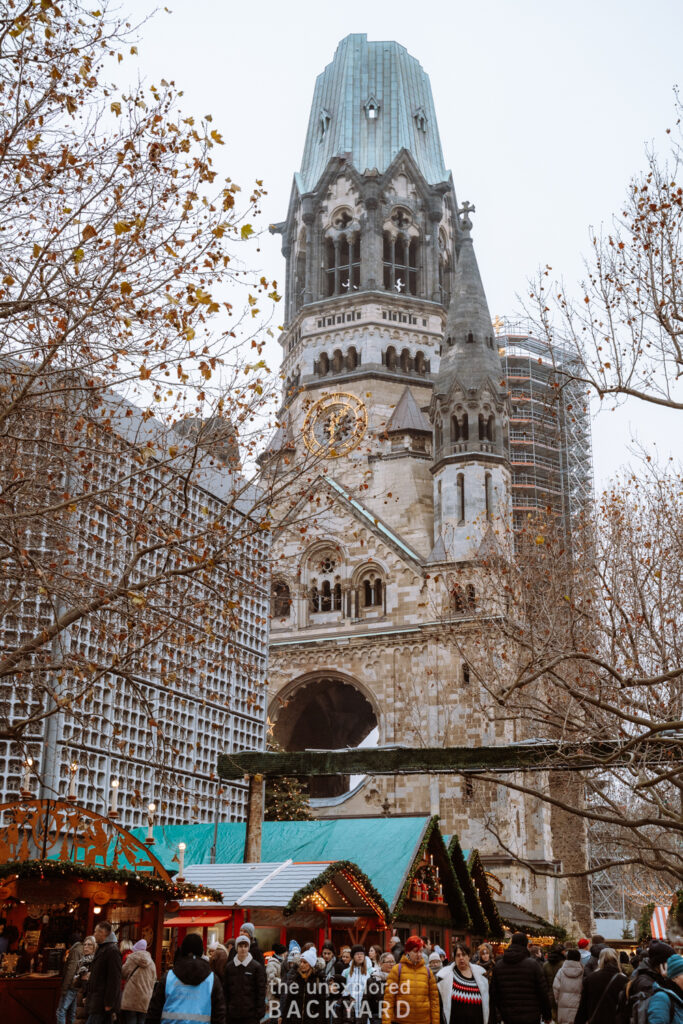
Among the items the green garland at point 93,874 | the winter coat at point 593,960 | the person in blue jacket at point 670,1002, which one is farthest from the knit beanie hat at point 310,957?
the person in blue jacket at point 670,1002

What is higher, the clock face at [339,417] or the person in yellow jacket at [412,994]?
the clock face at [339,417]

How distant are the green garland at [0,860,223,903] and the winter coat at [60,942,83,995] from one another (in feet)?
3.51

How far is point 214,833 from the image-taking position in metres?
24.9

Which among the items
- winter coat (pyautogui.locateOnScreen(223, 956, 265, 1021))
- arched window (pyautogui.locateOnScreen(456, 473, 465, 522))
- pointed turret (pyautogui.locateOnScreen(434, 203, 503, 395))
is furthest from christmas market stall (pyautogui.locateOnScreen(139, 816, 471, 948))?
pointed turret (pyautogui.locateOnScreen(434, 203, 503, 395))

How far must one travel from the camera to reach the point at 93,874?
15.9 m

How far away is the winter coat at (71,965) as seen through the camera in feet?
47.7

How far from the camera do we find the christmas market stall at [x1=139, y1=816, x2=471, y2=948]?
22.8 metres

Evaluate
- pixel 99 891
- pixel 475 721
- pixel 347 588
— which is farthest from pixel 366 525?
pixel 99 891

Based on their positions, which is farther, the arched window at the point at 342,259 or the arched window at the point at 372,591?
the arched window at the point at 342,259

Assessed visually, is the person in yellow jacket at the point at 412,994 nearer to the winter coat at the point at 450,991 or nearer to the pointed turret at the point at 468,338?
the winter coat at the point at 450,991

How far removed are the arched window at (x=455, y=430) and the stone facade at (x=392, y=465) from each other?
112 millimetres

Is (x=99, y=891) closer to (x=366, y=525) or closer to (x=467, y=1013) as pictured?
(x=467, y=1013)

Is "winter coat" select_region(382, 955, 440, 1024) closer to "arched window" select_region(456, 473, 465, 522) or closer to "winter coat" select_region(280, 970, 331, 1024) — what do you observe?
"winter coat" select_region(280, 970, 331, 1024)

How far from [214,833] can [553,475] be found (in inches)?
1458
